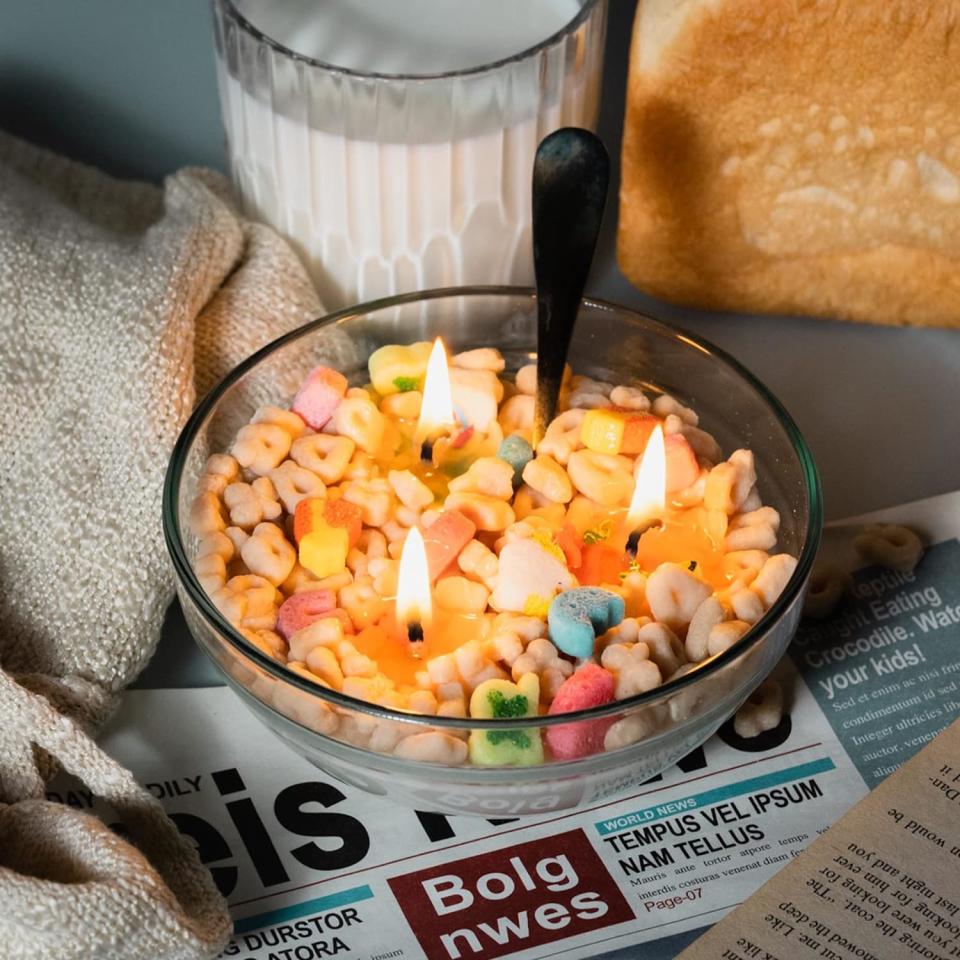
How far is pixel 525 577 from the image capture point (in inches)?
26.3

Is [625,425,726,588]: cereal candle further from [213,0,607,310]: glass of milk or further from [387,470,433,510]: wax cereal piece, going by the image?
[213,0,607,310]: glass of milk

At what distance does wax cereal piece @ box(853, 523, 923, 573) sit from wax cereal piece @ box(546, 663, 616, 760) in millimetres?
229

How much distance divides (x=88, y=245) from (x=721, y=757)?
1.41 feet

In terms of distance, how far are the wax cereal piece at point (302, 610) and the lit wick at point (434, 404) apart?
0.12 m

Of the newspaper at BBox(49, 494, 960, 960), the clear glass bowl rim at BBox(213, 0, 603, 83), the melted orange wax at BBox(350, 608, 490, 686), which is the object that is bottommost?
the newspaper at BBox(49, 494, 960, 960)

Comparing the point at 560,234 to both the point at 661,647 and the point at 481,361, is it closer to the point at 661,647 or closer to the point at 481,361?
the point at 481,361

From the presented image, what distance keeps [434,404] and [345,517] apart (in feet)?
0.28

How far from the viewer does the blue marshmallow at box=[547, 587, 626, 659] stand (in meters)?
0.63

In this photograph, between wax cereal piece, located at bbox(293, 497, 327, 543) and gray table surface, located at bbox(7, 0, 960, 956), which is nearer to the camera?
wax cereal piece, located at bbox(293, 497, 327, 543)

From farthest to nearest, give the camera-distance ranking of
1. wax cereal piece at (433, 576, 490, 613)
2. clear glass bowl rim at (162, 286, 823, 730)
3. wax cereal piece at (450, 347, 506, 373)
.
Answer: wax cereal piece at (450, 347, 506, 373) < wax cereal piece at (433, 576, 490, 613) < clear glass bowl rim at (162, 286, 823, 730)

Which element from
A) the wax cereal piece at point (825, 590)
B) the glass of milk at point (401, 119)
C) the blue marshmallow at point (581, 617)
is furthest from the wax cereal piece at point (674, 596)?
the glass of milk at point (401, 119)

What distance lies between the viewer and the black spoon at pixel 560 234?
0.70 metres

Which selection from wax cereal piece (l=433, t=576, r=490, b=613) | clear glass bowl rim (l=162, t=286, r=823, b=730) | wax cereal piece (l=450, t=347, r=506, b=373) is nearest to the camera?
clear glass bowl rim (l=162, t=286, r=823, b=730)

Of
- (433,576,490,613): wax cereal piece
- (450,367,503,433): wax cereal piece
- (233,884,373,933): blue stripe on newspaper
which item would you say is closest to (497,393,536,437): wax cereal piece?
(450,367,503,433): wax cereal piece
